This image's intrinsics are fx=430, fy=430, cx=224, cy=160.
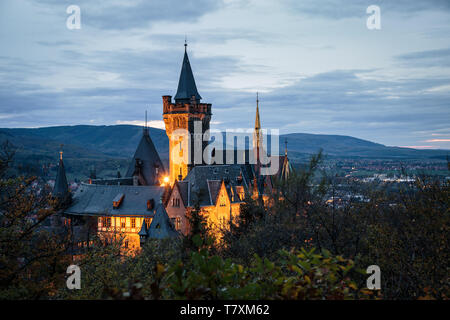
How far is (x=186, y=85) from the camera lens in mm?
80625

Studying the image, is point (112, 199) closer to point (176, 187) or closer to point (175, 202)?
point (175, 202)

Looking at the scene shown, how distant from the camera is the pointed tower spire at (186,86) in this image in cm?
7962

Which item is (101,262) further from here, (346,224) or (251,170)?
(251,170)

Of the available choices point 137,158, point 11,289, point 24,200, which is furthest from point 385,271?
point 137,158

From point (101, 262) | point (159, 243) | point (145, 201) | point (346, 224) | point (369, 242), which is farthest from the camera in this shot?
point (145, 201)

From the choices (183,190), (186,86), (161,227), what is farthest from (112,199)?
(186,86)

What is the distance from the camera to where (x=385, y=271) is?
17.3m

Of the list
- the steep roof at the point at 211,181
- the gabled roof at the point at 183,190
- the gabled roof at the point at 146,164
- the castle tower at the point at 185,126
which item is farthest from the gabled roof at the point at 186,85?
the gabled roof at the point at 183,190

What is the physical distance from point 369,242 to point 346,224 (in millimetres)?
5000

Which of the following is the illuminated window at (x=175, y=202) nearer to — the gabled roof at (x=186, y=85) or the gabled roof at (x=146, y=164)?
the gabled roof at (x=146, y=164)

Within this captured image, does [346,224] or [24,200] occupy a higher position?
[24,200]

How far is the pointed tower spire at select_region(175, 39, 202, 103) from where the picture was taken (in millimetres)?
79625

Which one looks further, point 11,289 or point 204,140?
point 204,140
